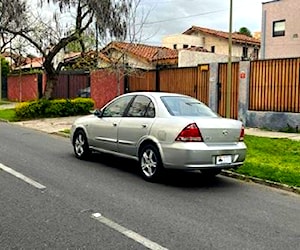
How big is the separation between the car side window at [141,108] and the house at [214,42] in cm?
3517

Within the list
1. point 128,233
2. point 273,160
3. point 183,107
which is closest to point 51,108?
point 273,160

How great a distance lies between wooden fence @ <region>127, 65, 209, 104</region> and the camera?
59.6 feet

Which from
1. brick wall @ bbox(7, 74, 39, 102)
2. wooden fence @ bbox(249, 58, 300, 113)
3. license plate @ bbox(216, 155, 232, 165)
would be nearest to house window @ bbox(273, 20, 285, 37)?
wooden fence @ bbox(249, 58, 300, 113)

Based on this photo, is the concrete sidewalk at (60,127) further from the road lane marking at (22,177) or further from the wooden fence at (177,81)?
the road lane marking at (22,177)

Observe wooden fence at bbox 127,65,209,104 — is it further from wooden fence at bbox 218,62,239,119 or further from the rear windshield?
the rear windshield

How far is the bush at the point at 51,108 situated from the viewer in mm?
21297

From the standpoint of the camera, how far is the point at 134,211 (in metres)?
5.79

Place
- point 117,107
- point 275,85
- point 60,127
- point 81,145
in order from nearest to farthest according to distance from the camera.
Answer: point 117,107
point 81,145
point 275,85
point 60,127

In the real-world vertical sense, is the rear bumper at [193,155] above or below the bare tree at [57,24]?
below

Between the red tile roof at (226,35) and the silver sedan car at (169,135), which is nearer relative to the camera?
the silver sedan car at (169,135)

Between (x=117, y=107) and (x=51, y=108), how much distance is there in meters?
13.2

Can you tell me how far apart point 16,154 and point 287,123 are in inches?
354

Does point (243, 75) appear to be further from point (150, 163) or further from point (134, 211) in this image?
point (134, 211)

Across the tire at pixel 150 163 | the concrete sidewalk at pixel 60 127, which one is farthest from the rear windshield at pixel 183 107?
the concrete sidewalk at pixel 60 127
